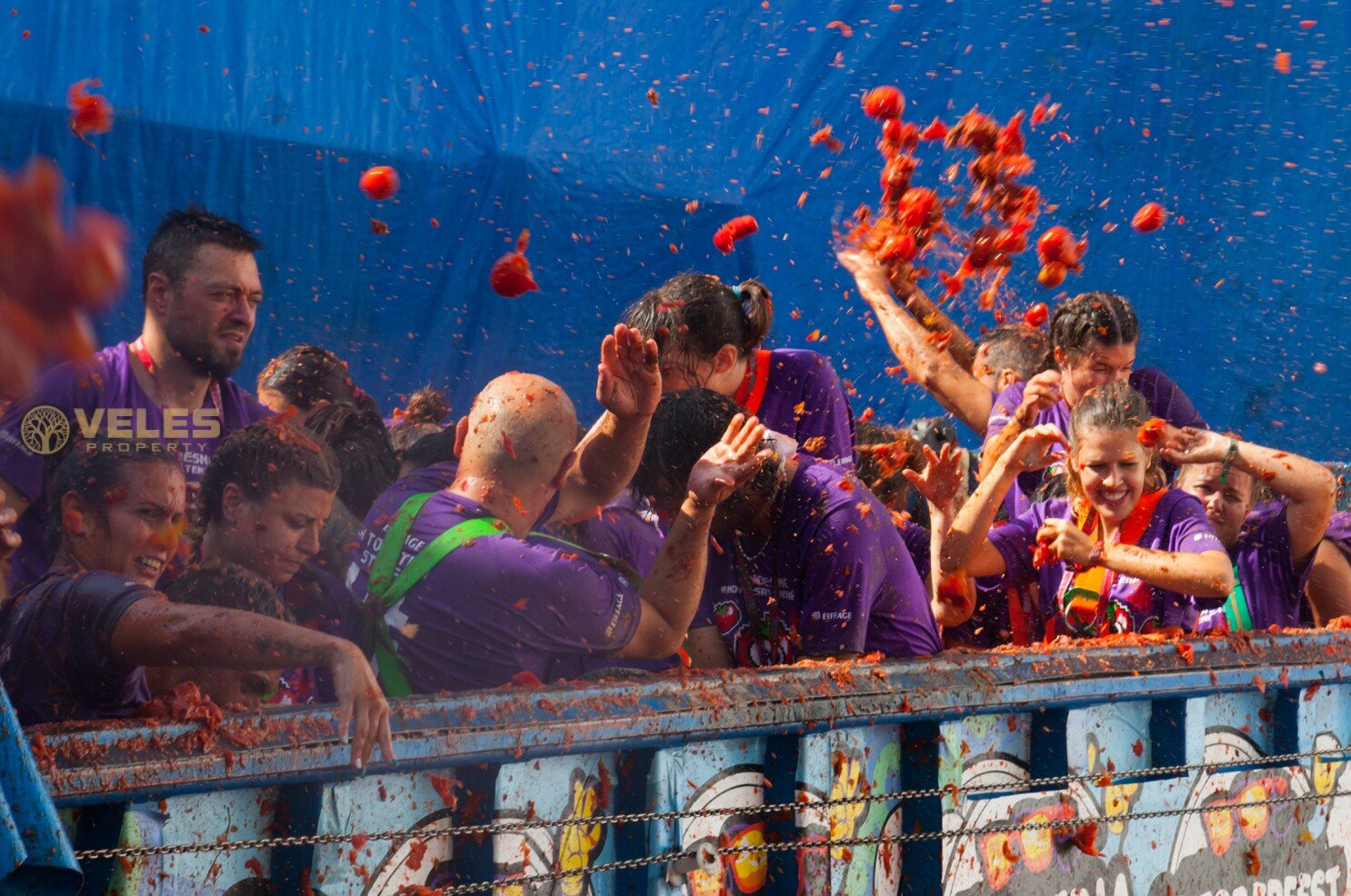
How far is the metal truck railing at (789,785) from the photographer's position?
1659 millimetres

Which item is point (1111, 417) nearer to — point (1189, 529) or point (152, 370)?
point (1189, 529)

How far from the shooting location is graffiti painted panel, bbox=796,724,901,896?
2082mm

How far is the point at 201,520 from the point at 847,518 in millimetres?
1295

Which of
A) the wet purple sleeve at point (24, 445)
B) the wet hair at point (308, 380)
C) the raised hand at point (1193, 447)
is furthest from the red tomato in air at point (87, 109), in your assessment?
the raised hand at point (1193, 447)

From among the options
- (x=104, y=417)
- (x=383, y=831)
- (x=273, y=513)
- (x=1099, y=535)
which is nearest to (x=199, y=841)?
(x=383, y=831)

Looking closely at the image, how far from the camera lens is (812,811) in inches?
82.0

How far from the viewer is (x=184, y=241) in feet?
9.43

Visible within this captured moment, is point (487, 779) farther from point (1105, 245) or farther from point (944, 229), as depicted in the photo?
point (1105, 245)

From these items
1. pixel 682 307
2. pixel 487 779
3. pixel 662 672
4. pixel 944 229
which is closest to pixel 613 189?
pixel 944 229

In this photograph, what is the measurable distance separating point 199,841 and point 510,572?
0.72 meters

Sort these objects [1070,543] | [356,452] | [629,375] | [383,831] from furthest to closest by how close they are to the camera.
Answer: [356,452]
[1070,543]
[629,375]
[383,831]

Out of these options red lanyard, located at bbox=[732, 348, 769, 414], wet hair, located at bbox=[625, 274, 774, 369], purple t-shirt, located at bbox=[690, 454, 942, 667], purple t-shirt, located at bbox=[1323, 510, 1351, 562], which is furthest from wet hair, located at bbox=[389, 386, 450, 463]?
purple t-shirt, located at bbox=[1323, 510, 1351, 562]

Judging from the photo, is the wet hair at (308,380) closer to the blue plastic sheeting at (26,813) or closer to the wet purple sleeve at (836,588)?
the wet purple sleeve at (836,588)

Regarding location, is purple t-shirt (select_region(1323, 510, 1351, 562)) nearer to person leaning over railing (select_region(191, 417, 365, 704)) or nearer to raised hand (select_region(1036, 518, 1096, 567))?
raised hand (select_region(1036, 518, 1096, 567))
